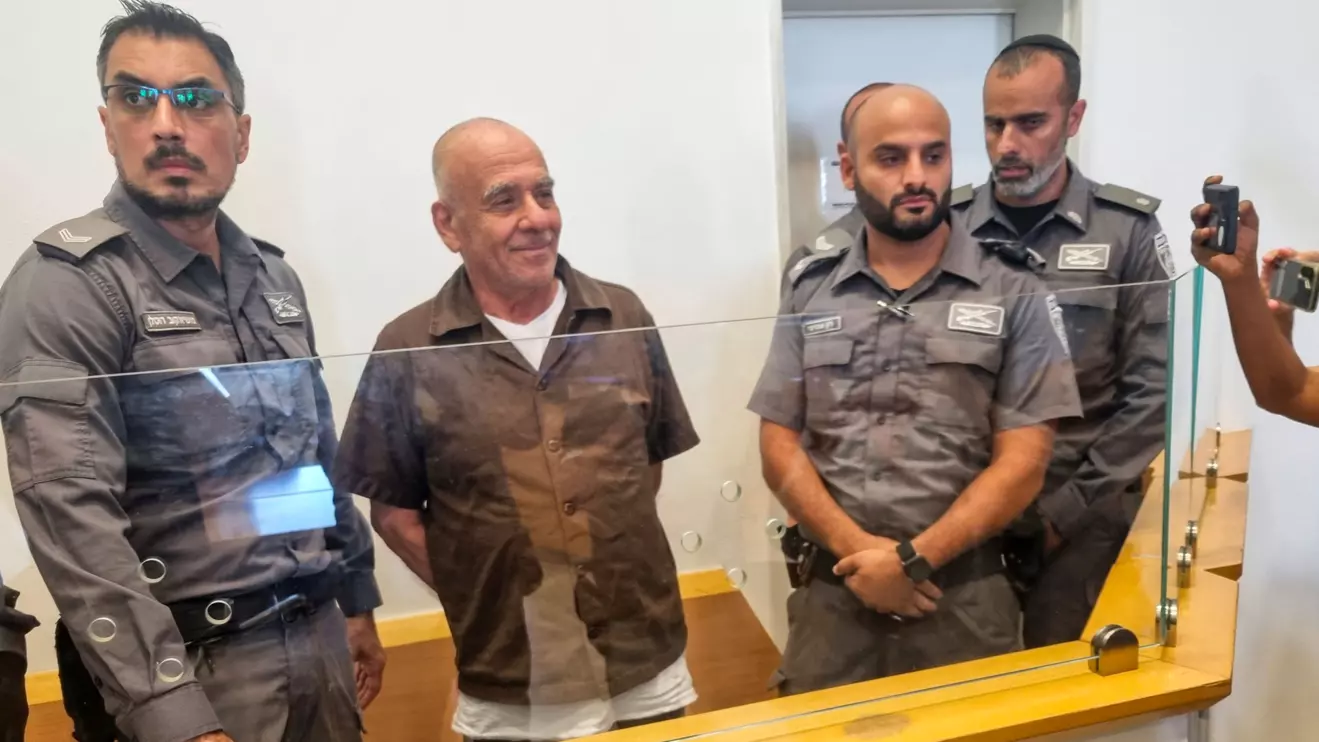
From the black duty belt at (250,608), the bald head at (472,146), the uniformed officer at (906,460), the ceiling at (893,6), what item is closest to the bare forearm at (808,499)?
the uniformed officer at (906,460)

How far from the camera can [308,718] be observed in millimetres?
971

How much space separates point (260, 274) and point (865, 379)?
0.91 m

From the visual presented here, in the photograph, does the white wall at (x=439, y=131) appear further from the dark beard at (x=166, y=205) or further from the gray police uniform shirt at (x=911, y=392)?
the gray police uniform shirt at (x=911, y=392)

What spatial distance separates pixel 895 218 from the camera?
125 cm

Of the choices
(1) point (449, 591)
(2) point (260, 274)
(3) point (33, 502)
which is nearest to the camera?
(3) point (33, 502)

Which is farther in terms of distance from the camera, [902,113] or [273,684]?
[902,113]

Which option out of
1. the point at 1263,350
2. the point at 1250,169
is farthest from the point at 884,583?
the point at 1250,169

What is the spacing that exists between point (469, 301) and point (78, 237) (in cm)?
51

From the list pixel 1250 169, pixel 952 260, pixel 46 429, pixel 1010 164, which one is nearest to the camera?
pixel 46 429

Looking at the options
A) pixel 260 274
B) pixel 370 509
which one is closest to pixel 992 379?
pixel 370 509

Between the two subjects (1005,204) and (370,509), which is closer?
(370,509)

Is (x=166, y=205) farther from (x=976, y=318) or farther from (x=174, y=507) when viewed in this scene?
(x=976, y=318)

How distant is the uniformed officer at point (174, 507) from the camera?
855mm

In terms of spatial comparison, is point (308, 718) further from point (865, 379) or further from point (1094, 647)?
point (1094, 647)
